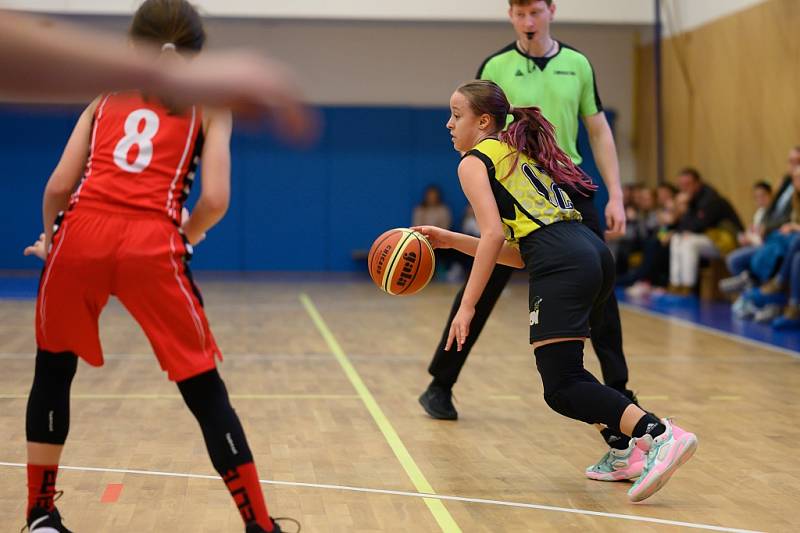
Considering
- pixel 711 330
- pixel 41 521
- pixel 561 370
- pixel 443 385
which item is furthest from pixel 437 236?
Answer: pixel 711 330

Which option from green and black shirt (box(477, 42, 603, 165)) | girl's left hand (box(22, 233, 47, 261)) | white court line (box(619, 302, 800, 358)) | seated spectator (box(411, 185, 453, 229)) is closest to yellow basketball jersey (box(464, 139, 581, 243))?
green and black shirt (box(477, 42, 603, 165))

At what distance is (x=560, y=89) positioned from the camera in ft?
16.3

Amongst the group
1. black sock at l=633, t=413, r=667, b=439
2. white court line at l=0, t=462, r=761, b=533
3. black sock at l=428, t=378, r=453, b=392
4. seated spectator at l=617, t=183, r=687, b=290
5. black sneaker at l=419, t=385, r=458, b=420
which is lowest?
seated spectator at l=617, t=183, r=687, b=290

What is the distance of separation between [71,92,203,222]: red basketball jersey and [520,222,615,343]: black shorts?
1342 millimetres

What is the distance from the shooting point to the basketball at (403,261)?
4.34 meters

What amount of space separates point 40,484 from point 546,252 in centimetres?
178

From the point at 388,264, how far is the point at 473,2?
10.7 metres

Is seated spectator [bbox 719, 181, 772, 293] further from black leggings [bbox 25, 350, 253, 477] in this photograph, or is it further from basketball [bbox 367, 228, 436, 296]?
black leggings [bbox 25, 350, 253, 477]

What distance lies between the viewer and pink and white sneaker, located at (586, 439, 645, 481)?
13.7ft

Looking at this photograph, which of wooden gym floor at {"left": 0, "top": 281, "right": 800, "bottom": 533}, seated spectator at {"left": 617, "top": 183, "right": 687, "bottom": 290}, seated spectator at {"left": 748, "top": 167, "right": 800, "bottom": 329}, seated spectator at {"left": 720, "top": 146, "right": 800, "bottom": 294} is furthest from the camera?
seated spectator at {"left": 617, "top": 183, "right": 687, "bottom": 290}

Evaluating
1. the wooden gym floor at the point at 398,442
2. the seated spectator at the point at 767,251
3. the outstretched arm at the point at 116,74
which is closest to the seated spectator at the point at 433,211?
the seated spectator at the point at 767,251

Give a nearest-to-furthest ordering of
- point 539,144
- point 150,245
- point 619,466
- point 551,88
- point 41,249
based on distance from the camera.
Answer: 1. point 150,245
2. point 41,249
3. point 539,144
4. point 619,466
5. point 551,88

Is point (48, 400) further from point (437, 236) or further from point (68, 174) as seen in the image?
point (437, 236)

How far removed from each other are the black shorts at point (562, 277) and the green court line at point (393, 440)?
65cm
